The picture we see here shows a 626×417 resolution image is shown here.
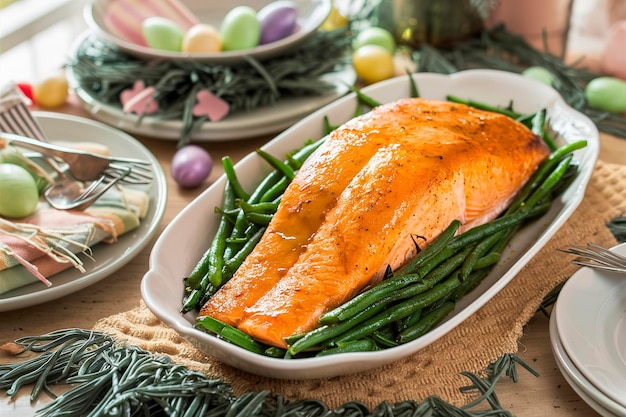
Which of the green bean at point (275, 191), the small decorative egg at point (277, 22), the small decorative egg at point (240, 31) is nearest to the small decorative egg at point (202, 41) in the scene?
the small decorative egg at point (240, 31)

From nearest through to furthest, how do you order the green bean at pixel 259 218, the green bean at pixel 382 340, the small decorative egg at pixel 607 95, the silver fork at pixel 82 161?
the green bean at pixel 382 340 → the green bean at pixel 259 218 → the silver fork at pixel 82 161 → the small decorative egg at pixel 607 95

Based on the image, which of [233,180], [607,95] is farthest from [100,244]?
[607,95]

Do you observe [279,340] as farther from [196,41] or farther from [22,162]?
[196,41]

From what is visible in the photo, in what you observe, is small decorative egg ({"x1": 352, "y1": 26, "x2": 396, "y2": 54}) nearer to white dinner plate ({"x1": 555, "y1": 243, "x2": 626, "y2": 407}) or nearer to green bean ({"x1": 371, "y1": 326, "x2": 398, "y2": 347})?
white dinner plate ({"x1": 555, "y1": 243, "x2": 626, "y2": 407})

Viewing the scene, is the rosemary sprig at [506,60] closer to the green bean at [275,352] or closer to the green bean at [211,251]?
the green bean at [211,251]

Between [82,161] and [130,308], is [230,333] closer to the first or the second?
[130,308]
